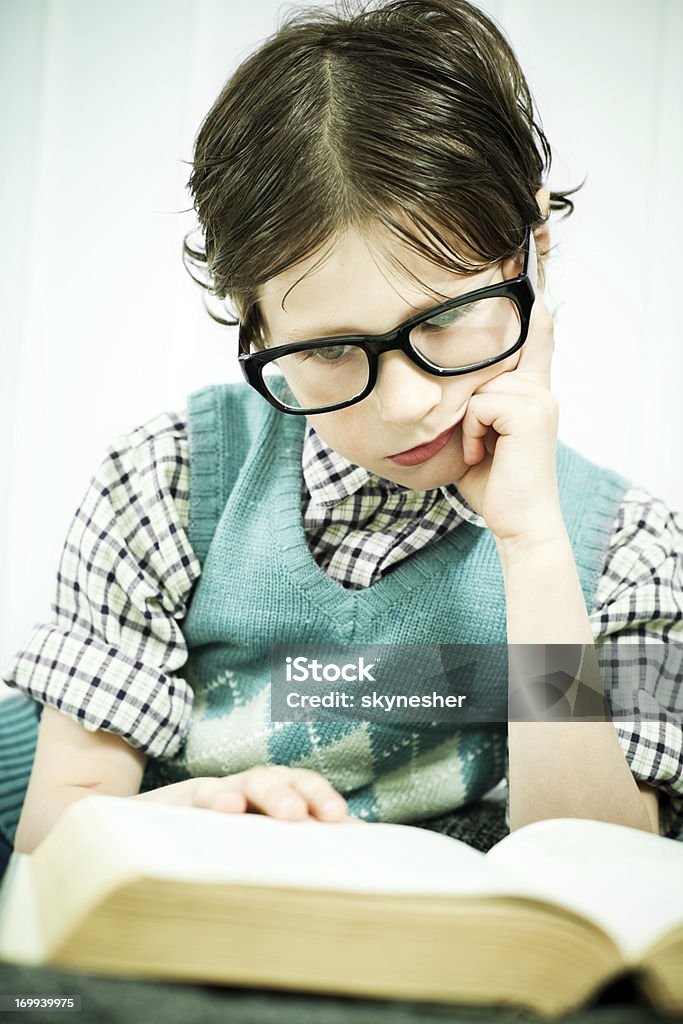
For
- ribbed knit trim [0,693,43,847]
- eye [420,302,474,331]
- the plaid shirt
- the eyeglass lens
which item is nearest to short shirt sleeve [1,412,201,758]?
the plaid shirt

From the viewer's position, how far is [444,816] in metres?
0.92

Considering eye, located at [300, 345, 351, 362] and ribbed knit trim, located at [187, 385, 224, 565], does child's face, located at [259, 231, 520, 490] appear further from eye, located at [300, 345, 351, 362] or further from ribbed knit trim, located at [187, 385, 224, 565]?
ribbed knit trim, located at [187, 385, 224, 565]

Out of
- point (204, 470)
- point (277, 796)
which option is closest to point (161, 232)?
point (204, 470)

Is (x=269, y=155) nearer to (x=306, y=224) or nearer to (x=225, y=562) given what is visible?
(x=306, y=224)

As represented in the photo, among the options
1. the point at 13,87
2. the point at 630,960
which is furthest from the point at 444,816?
the point at 13,87

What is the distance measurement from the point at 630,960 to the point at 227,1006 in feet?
0.54

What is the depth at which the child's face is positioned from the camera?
2.14ft

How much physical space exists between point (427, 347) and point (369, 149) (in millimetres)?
153

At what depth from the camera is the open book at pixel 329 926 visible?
1.12 feet

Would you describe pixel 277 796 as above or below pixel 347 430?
below

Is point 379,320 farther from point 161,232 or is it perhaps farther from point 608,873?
point 161,232

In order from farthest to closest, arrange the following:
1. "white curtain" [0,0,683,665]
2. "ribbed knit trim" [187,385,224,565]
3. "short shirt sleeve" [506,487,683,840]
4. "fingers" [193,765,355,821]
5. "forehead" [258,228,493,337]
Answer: "white curtain" [0,0,683,665] → "ribbed knit trim" [187,385,224,565] → "short shirt sleeve" [506,487,683,840] → "forehead" [258,228,493,337] → "fingers" [193,765,355,821]

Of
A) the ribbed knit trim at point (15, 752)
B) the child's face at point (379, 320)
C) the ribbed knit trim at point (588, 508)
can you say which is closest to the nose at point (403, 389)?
the child's face at point (379, 320)

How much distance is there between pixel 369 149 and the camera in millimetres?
672
